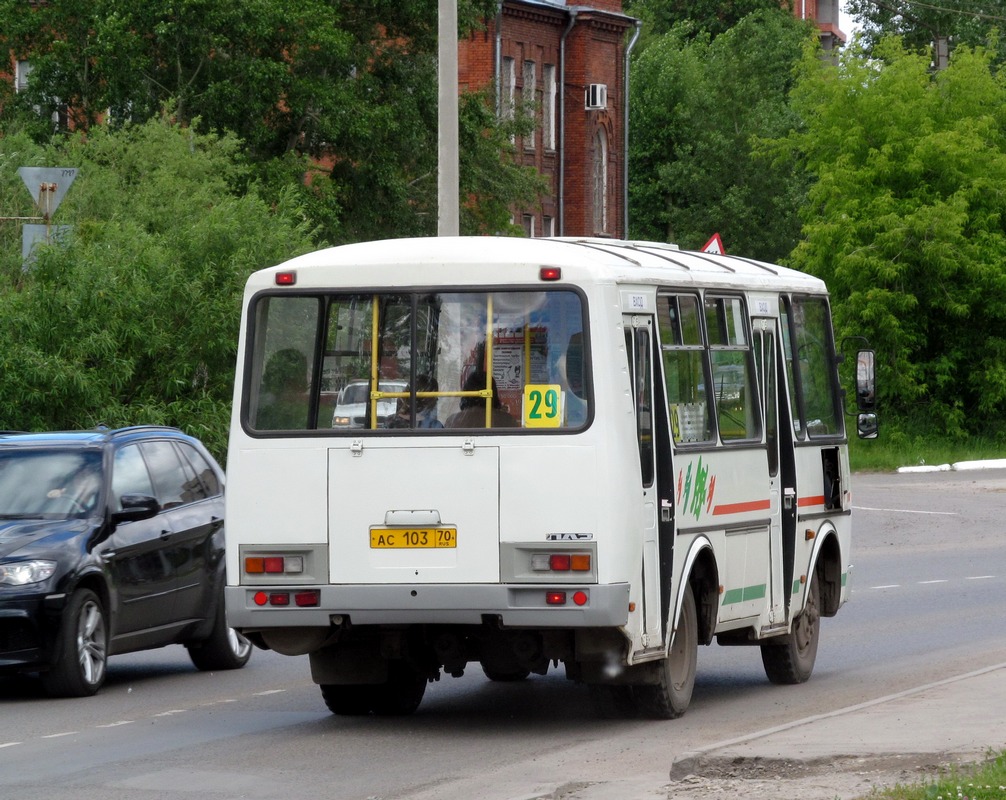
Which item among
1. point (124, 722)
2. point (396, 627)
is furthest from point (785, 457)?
point (124, 722)

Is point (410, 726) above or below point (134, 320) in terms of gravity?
below

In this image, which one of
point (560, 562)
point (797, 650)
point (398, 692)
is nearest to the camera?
point (560, 562)

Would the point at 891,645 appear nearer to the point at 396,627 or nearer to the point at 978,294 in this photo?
the point at 396,627

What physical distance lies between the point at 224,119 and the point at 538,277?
36.5 m

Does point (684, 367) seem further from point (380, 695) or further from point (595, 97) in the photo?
point (595, 97)

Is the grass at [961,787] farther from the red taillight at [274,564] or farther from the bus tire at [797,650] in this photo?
the bus tire at [797,650]

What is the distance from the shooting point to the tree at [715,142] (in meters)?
83.6

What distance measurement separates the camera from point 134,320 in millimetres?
24828

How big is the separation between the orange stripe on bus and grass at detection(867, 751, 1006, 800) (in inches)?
150

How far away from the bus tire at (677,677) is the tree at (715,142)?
6992 centimetres

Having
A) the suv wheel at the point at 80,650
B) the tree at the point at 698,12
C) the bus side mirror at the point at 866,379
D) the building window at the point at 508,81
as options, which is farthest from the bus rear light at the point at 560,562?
the tree at the point at 698,12

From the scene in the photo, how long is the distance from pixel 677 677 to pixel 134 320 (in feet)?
46.1

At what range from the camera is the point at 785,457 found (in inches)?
540

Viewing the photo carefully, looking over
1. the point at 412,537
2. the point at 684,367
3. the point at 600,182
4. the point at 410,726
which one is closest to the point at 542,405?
the point at 412,537
